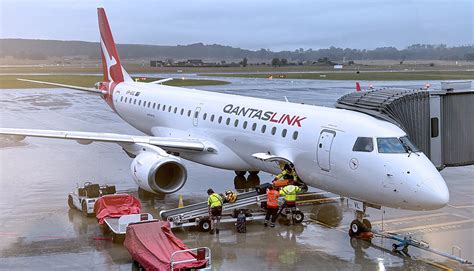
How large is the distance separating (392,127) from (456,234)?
323 centimetres

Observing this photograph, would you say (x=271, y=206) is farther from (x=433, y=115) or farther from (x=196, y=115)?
(x=196, y=115)

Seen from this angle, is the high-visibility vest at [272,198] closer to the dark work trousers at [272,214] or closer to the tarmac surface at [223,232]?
the dark work trousers at [272,214]

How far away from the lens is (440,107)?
18859 mm

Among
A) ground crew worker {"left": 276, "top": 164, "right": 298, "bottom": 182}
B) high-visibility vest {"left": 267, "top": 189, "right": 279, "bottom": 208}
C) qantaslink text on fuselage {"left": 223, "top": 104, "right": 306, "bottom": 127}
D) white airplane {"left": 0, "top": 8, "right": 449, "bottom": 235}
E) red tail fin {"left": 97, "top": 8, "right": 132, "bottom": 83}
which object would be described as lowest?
high-visibility vest {"left": 267, "top": 189, "right": 279, "bottom": 208}

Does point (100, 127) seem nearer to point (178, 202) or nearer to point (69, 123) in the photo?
point (69, 123)

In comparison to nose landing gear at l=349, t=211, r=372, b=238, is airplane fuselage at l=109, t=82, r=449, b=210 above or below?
above

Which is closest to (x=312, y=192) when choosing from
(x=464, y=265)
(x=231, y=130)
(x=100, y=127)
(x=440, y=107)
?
(x=231, y=130)

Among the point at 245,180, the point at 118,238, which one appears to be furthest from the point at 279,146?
the point at 118,238

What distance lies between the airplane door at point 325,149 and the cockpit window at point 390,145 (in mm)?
1438

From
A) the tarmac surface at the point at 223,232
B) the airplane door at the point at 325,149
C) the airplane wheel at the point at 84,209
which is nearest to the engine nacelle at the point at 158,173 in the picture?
the tarmac surface at the point at 223,232

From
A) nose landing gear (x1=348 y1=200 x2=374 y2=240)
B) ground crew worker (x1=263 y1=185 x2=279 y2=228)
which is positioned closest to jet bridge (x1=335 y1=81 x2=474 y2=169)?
nose landing gear (x1=348 y1=200 x2=374 y2=240)

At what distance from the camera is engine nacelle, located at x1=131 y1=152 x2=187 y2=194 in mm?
A: 18516

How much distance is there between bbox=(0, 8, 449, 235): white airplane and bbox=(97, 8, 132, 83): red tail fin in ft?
14.2

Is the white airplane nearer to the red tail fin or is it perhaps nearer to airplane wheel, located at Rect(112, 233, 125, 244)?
airplane wheel, located at Rect(112, 233, 125, 244)
